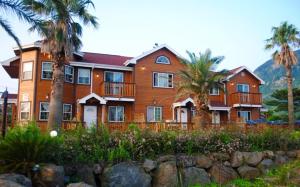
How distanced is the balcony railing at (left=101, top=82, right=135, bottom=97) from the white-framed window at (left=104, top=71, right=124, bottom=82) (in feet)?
4.24

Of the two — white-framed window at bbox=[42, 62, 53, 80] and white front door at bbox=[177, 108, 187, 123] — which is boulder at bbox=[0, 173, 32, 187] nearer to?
white-framed window at bbox=[42, 62, 53, 80]

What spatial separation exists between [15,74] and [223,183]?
24.9m

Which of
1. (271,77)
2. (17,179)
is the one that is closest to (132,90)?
(17,179)

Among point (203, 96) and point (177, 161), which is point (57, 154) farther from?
point (203, 96)

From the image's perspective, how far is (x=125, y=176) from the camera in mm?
10719

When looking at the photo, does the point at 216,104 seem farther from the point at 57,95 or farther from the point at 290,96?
the point at 57,95

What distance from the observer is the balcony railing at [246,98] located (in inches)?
1305

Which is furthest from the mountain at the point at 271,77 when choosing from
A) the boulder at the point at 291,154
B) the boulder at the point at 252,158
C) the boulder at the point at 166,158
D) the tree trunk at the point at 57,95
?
the boulder at the point at 166,158

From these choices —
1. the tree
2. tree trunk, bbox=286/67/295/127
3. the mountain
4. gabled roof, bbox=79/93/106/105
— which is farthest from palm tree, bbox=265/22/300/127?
the mountain

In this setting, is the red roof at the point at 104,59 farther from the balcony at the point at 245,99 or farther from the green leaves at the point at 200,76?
the balcony at the point at 245,99

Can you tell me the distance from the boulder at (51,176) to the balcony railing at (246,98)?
26581 millimetres

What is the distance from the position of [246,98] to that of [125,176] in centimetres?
2538

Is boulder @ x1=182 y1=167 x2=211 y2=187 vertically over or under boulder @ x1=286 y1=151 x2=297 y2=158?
under

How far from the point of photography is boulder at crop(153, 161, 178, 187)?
11.4 m
